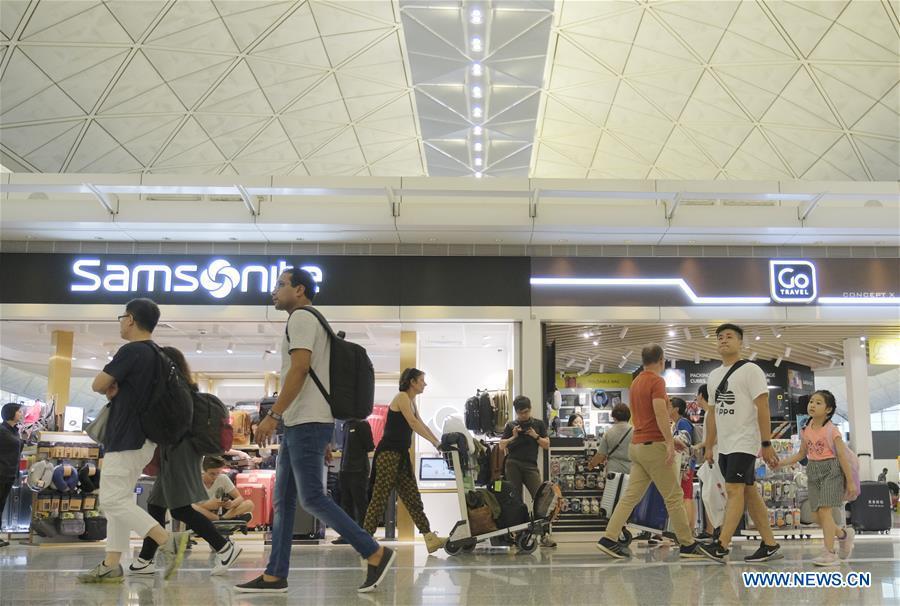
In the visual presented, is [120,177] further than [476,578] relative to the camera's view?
Yes

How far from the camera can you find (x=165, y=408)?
4504mm

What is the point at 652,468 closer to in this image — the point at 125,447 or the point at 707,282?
the point at 125,447

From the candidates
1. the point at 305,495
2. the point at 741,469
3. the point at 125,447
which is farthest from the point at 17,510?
the point at 741,469

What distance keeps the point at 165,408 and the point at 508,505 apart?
3.42 m

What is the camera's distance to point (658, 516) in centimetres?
752

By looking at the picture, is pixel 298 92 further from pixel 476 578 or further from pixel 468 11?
pixel 476 578

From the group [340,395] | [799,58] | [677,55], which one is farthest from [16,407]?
[799,58]

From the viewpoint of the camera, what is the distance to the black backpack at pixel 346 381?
4.07 metres

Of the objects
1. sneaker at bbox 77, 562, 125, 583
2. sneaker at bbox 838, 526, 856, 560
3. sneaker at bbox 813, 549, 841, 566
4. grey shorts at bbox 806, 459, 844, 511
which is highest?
grey shorts at bbox 806, 459, 844, 511

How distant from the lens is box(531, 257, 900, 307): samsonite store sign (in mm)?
9109

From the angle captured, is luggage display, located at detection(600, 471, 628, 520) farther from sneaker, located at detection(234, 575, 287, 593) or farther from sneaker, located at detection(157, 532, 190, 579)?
sneaker, located at detection(234, 575, 287, 593)

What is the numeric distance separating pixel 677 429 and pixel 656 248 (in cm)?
212

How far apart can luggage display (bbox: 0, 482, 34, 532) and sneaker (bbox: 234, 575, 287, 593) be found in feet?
21.7

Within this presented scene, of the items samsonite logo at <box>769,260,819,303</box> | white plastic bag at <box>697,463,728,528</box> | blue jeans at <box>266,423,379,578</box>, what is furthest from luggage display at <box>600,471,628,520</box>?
blue jeans at <box>266,423,379,578</box>
